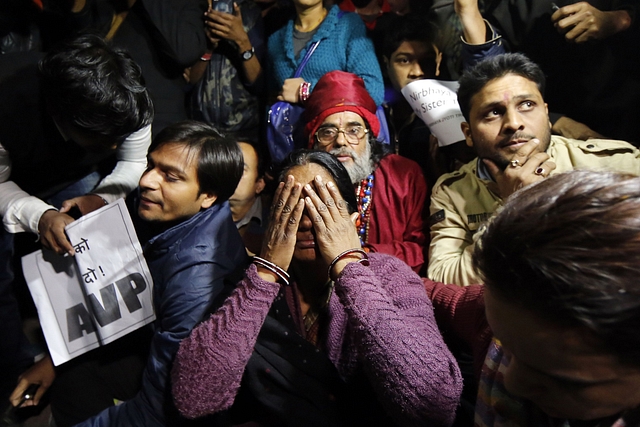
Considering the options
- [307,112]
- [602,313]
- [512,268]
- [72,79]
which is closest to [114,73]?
[72,79]

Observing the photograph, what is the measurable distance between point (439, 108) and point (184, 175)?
1.16 m

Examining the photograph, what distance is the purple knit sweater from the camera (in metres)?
1.21

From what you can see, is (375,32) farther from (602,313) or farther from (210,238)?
(602,313)

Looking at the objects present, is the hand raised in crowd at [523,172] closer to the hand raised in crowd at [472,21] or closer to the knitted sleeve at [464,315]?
the knitted sleeve at [464,315]

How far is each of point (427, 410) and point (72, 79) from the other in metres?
1.59

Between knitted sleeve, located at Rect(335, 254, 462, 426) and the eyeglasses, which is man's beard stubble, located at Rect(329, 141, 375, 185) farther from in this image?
knitted sleeve, located at Rect(335, 254, 462, 426)

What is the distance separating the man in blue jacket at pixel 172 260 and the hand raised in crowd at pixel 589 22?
149cm

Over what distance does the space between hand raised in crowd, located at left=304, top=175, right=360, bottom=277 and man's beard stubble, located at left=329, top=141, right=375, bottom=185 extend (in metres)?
0.84

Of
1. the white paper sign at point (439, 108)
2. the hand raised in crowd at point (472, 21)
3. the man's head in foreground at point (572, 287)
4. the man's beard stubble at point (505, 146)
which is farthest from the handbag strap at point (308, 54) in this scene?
the man's head in foreground at point (572, 287)

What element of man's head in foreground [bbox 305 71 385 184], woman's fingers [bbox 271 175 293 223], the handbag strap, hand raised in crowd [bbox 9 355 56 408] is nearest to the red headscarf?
man's head in foreground [bbox 305 71 385 184]

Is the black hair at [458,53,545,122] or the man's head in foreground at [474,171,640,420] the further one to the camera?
the black hair at [458,53,545,122]

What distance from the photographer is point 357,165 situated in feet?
7.48

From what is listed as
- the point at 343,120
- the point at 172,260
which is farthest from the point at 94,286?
the point at 343,120

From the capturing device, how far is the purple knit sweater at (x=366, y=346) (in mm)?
1211
